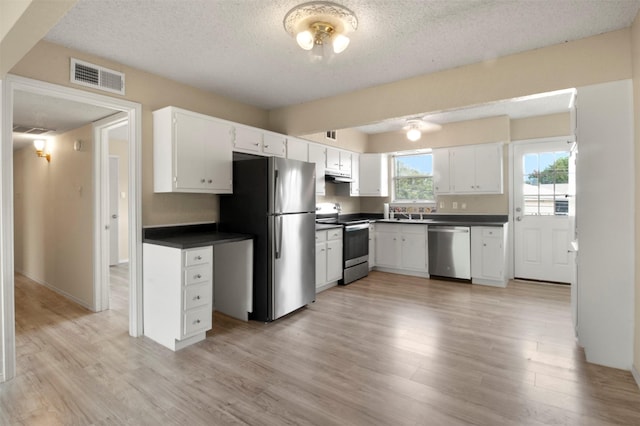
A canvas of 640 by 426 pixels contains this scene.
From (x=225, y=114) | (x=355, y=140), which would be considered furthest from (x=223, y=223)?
(x=355, y=140)

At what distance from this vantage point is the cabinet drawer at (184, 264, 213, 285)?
2.82m

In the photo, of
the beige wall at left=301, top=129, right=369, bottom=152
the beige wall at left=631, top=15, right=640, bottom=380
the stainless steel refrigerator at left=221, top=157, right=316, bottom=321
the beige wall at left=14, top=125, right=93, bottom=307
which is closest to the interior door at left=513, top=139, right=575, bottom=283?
the beige wall at left=301, top=129, right=369, bottom=152

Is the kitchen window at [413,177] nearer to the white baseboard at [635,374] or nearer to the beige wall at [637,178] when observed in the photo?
the beige wall at [637,178]

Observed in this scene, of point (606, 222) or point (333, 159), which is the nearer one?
point (606, 222)

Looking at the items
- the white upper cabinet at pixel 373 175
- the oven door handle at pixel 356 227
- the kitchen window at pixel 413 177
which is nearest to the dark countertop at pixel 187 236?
the oven door handle at pixel 356 227

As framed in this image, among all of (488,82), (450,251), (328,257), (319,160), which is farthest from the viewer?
(450,251)

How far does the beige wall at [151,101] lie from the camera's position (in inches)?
102

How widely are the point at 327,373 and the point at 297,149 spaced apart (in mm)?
3022

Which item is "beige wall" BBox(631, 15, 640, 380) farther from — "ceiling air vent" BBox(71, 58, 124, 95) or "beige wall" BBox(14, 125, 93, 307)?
"beige wall" BBox(14, 125, 93, 307)

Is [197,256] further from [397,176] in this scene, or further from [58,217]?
[397,176]

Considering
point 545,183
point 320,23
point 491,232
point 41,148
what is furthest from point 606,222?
point 41,148

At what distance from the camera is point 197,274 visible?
2898 mm

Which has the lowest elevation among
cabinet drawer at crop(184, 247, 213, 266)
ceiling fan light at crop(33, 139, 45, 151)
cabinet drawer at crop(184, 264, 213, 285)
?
cabinet drawer at crop(184, 264, 213, 285)

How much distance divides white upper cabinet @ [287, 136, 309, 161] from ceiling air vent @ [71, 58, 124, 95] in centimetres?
202
